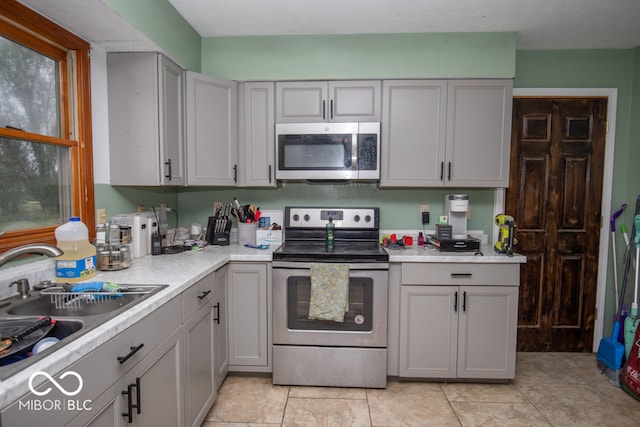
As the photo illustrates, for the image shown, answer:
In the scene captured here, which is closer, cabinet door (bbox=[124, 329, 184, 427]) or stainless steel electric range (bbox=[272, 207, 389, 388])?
cabinet door (bbox=[124, 329, 184, 427])

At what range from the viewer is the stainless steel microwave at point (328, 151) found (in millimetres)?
2369

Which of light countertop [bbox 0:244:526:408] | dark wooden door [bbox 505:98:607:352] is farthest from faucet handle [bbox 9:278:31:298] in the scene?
dark wooden door [bbox 505:98:607:352]

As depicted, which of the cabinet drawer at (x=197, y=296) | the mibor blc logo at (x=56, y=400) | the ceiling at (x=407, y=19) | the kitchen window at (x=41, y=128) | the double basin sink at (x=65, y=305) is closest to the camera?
the mibor blc logo at (x=56, y=400)

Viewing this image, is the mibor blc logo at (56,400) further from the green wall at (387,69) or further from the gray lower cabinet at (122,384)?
the green wall at (387,69)

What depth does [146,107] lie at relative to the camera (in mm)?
2021

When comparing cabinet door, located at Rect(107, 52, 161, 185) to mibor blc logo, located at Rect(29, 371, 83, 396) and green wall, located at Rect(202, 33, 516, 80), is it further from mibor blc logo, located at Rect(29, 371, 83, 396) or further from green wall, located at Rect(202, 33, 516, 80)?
mibor blc logo, located at Rect(29, 371, 83, 396)

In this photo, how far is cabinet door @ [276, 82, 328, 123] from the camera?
2.46 meters

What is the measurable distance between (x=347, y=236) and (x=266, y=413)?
131 cm

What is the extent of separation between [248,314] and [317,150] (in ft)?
4.05

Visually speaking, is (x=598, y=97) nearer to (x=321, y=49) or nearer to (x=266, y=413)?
(x=321, y=49)

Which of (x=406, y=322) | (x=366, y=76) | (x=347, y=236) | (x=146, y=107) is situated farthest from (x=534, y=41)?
(x=146, y=107)

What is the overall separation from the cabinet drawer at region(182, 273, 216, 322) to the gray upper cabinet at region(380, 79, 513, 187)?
1382mm

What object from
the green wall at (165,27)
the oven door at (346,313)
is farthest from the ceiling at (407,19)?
the oven door at (346,313)

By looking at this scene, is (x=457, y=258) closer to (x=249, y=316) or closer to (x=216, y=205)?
(x=249, y=316)
